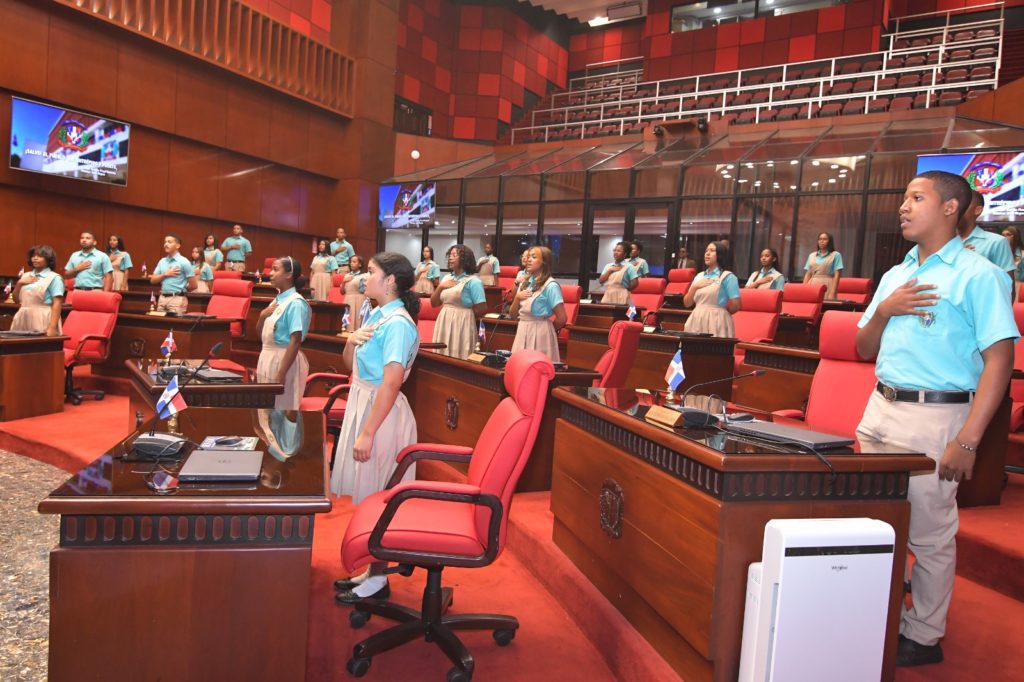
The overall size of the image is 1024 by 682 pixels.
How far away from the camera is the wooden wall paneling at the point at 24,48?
9172 mm

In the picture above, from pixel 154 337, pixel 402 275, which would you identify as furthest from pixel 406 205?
pixel 402 275

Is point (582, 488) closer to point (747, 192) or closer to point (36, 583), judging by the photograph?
point (36, 583)

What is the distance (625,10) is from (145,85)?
39.2ft

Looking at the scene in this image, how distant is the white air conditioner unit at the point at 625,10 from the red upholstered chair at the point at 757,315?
46.7 feet

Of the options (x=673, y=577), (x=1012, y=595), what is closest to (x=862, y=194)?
(x=1012, y=595)

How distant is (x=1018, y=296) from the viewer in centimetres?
563

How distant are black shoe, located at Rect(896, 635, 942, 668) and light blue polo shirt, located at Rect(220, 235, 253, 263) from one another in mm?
11942

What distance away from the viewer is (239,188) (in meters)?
12.9

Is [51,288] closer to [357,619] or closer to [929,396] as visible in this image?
[357,619]

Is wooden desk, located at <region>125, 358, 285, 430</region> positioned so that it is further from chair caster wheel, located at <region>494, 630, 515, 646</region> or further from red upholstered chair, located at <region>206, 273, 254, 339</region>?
red upholstered chair, located at <region>206, 273, 254, 339</region>

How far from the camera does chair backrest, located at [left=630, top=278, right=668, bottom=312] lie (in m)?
8.19

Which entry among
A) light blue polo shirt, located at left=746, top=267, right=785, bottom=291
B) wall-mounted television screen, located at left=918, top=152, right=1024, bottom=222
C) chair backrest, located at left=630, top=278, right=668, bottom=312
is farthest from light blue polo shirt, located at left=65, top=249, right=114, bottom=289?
wall-mounted television screen, located at left=918, top=152, right=1024, bottom=222

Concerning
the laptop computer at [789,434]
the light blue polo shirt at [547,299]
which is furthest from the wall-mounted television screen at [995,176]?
the laptop computer at [789,434]

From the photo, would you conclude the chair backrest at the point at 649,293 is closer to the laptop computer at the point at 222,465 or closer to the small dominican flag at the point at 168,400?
the small dominican flag at the point at 168,400
